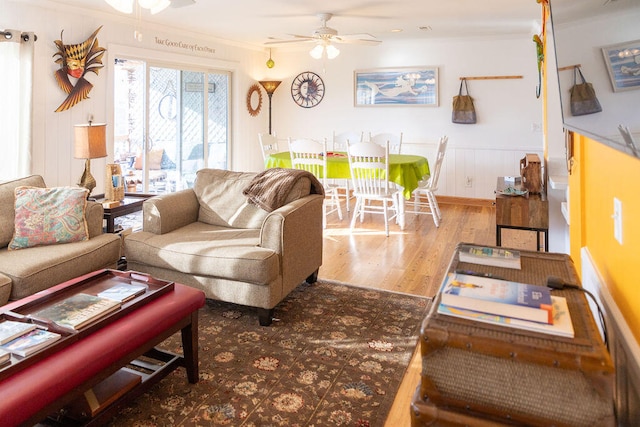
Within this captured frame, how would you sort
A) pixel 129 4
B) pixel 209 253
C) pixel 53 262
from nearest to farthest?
pixel 129 4, pixel 53 262, pixel 209 253

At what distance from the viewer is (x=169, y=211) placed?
3.44 metres

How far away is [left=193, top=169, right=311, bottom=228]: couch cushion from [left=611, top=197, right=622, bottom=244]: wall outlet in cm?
232

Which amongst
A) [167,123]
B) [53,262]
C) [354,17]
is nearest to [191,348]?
[53,262]

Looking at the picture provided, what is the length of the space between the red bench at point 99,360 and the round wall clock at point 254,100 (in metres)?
5.54

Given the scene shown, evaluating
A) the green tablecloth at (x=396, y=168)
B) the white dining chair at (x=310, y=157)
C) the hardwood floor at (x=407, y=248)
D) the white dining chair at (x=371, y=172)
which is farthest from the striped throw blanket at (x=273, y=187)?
the white dining chair at (x=310, y=157)

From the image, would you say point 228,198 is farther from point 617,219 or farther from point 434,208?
point 434,208

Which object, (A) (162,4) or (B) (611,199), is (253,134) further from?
(B) (611,199)

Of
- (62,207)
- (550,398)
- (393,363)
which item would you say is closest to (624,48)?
(550,398)

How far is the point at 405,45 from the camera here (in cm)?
693

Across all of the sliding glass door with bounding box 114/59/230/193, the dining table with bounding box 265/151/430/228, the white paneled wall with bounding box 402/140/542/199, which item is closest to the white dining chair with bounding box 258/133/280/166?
the dining table with bounding box 265/151/430/228

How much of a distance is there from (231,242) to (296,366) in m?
1.02

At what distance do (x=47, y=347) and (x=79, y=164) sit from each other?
3632mm

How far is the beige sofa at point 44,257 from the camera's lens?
259 cm

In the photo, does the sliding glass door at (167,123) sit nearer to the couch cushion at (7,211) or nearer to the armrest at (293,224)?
the couch cushion at (7,211)
